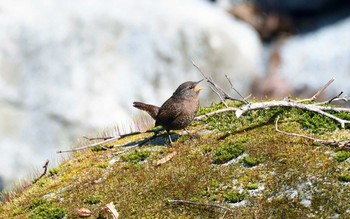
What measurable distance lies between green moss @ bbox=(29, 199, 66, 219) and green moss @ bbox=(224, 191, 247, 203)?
280cm

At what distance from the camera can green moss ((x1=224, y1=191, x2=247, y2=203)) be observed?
355 inches

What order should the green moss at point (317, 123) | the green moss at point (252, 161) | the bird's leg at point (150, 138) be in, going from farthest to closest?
1. the bird's leg at point (150, 138)
2. the green moss at point (317, 123)
3. the green moss at point (252, 161)

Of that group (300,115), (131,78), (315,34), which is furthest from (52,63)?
(300,115)

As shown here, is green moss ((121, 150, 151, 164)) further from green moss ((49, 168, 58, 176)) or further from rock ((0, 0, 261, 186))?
rock ((0, 0, 261, 186))

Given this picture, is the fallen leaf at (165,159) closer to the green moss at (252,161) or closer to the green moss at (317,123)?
the green moss at (252,161)

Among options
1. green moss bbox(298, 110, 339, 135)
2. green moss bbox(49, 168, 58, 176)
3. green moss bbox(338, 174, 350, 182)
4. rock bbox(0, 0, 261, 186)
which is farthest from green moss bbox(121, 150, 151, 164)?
rock bbox(0, 0, 261, 186)

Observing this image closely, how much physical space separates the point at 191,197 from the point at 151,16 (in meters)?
17.3

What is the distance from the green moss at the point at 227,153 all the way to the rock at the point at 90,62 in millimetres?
11645

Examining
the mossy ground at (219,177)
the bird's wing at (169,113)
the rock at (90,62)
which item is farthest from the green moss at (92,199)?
the rock at (90,62)

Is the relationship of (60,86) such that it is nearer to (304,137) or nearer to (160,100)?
(160,100)

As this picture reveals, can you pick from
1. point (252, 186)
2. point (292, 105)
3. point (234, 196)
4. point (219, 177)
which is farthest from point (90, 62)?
point (234, 196)

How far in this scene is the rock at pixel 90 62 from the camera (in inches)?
872

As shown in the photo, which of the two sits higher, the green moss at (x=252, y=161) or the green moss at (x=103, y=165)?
the green moss at (x=103, y=165)

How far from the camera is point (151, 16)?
1016 inches
